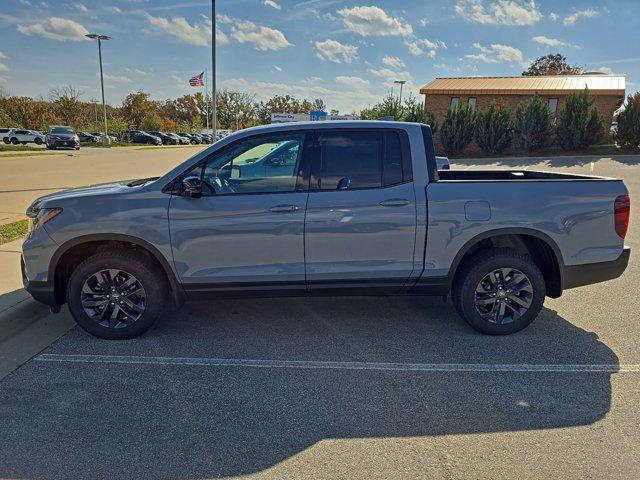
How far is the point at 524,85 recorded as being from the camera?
2875 centimetres

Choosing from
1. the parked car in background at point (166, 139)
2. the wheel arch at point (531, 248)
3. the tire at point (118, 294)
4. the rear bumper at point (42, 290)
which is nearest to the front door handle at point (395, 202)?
the wheel arch at point (531, 248)

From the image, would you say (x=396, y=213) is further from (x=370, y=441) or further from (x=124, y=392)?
(x=124, y=392)

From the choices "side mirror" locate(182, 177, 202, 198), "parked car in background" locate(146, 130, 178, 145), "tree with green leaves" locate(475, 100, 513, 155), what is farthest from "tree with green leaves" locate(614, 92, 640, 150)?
"parked car in background" locate(146, 130, 178, 145)

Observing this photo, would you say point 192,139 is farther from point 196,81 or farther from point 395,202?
point 395,202

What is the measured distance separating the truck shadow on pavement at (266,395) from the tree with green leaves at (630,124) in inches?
984

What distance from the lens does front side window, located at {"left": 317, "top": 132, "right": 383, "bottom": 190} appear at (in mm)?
3551

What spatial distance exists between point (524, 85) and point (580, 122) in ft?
22.3

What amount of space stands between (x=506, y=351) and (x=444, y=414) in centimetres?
113

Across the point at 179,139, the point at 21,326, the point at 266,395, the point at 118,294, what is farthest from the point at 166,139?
the point at 266,395

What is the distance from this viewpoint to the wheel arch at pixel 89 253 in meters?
3.50

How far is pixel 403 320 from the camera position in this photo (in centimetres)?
414

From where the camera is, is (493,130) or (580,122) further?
(493,130)

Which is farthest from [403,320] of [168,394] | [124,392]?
[124,392]

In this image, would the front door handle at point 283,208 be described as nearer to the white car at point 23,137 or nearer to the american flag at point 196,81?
the american flag at point 196,81
